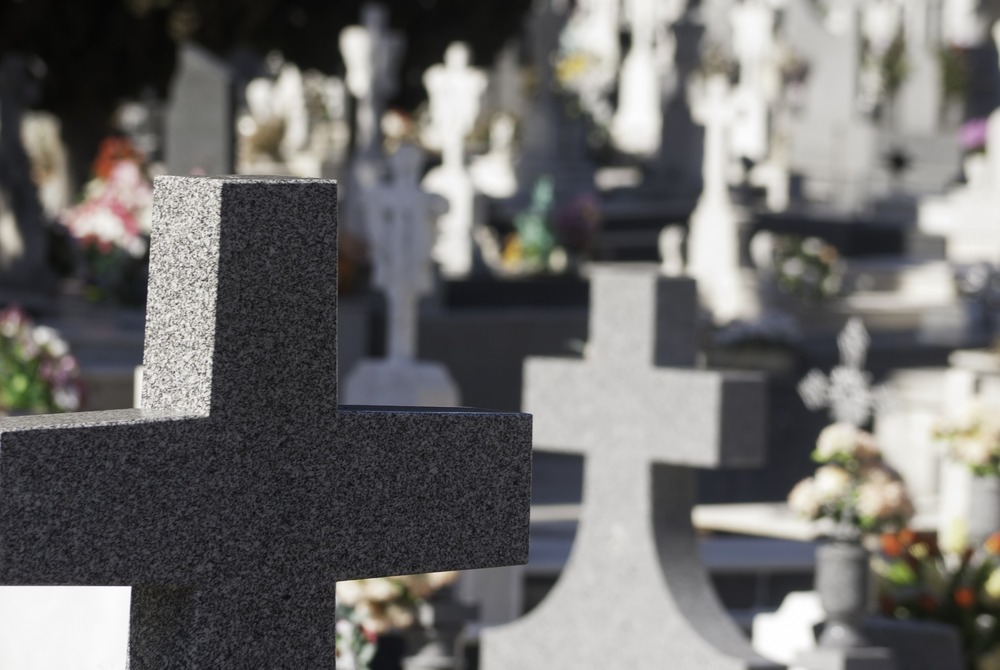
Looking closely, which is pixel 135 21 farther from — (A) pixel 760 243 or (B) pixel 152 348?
(B) pixel 152 348

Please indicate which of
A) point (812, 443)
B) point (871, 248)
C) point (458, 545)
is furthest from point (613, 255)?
point (458, 545)

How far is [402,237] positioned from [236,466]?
24.0ft

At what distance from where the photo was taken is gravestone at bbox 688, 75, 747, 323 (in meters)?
18.9

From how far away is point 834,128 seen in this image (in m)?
25.8

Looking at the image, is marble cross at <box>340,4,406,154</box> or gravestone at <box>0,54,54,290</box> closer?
gravestone at <box>0,54,54,290</box>

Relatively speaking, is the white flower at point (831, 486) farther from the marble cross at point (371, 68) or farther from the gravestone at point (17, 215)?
the marble cross at point (371, 68)

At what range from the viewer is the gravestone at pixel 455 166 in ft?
61.5

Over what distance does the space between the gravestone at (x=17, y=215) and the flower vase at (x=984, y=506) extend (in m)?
→ 7.56

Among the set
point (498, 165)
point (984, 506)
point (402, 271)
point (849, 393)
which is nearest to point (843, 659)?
point (984, 506)

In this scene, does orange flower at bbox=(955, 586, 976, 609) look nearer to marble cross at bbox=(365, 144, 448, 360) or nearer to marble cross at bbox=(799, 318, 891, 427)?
marble cross at bbox=(799, 318, 891, 427)

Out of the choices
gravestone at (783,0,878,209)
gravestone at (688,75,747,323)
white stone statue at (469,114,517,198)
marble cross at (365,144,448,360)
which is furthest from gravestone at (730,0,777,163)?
marble cross at (365,144,448,360)

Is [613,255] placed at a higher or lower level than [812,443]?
higher

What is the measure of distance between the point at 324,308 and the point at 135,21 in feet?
52.2

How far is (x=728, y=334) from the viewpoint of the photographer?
615 inches
